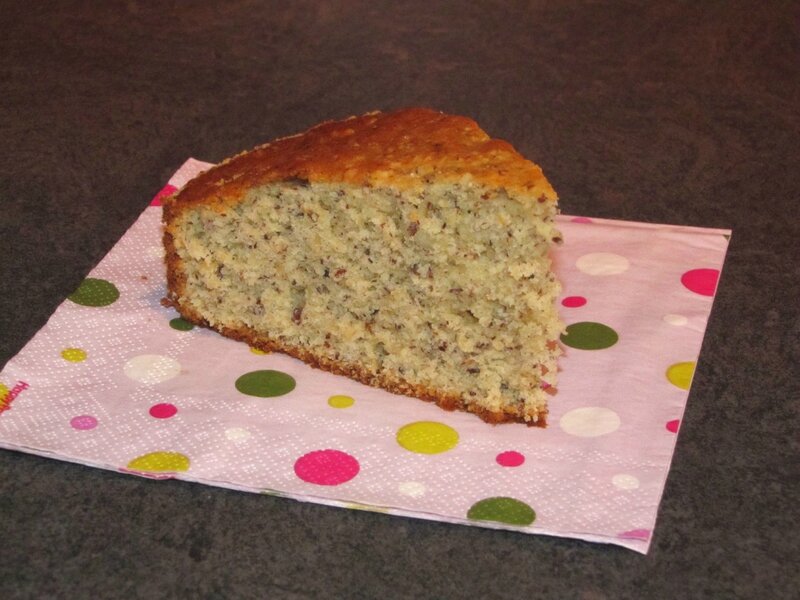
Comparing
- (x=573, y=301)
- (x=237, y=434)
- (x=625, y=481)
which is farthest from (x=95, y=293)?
(x=625, y=481)

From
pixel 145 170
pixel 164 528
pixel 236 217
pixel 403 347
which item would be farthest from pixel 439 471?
pixel 145 170

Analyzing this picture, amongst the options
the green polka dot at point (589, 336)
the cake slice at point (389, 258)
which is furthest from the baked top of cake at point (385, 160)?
the green polka dot at point (589, 336)

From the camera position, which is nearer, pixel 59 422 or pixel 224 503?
pixel 224 503

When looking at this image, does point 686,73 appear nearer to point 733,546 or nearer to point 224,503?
point 733,546

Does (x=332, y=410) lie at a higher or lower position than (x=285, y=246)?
lower

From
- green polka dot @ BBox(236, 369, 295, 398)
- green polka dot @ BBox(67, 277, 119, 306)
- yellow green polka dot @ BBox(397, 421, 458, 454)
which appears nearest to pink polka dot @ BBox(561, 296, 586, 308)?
yellow green polka dot @ BBox(397, 421, 458, 454)

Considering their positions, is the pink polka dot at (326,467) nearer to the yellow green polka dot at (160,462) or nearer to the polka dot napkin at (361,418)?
the polka dot napkin at (361,418)
